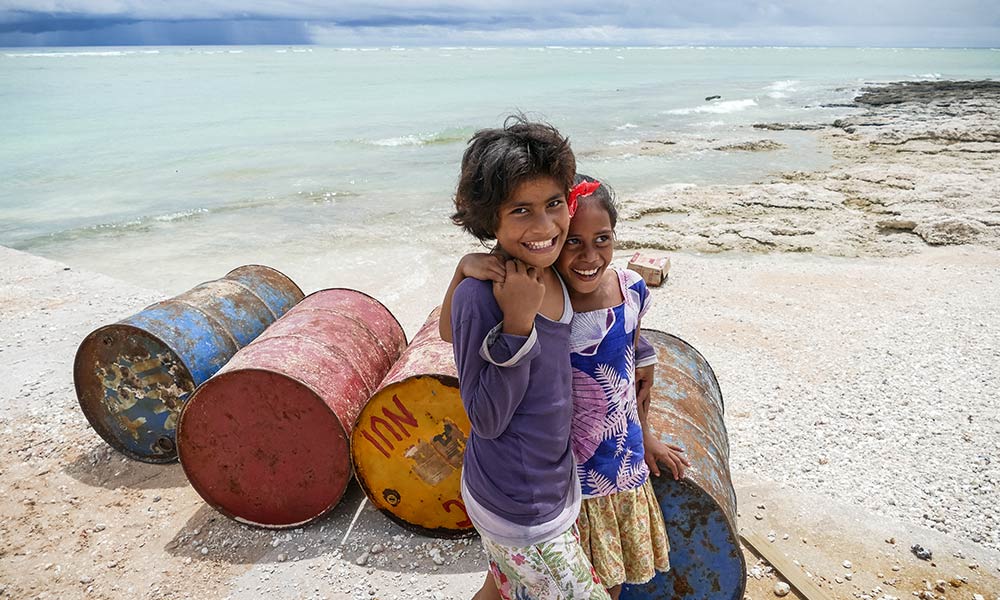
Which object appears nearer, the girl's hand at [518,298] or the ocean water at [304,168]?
the girl's hand at [518,298]

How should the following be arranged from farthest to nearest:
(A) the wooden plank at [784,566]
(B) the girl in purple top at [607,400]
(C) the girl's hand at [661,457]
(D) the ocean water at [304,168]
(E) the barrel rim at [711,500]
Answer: (D) the ocean water at [304,168]
(A) the wooden plank at [784,566]
(E) the barrel rim at [711,500]
(C) the girl's hand at [661,457]
(B) the girl in purple top at [607,400]

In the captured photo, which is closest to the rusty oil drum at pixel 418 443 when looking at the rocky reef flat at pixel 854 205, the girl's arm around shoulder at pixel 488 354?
the girl's arm around shoulder at pixel 488 354

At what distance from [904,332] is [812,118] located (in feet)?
78.0

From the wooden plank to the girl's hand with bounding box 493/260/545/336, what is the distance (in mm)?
2747

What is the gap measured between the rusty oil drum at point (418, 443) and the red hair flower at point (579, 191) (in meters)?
1.62

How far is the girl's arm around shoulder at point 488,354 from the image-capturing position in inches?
72.9

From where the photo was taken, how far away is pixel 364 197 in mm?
15062

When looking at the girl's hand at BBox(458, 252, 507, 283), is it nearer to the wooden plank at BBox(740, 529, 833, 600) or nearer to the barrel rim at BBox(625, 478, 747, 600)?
the barrel rim at BBox(625, 478, 747, 600)

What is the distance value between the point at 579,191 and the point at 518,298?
47cm

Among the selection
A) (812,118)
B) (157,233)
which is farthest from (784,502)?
(812,118)

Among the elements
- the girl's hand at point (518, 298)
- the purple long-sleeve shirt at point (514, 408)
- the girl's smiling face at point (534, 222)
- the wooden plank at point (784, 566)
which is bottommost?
the wooden plank at point (784, 566)

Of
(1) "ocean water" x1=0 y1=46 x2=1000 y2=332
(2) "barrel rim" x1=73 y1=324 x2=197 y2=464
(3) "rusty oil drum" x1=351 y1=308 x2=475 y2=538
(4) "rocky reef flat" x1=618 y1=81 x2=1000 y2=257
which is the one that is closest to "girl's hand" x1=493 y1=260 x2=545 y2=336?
(1) "ocean water" x1=0 y1=46 x2=1000 y2=332

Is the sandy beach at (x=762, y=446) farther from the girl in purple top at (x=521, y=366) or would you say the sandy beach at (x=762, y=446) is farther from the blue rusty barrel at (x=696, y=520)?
the girl in purple top at (x=521, y=366)

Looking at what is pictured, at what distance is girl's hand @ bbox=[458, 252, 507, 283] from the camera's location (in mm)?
1860
